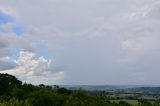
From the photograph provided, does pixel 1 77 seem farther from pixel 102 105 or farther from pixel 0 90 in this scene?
pixel 102 105

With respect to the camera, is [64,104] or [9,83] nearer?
[64,104]

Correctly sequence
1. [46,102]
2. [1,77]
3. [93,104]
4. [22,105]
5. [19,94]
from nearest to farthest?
[22,105] < [93,104] < [46,102] < [19,94] < [1,77]

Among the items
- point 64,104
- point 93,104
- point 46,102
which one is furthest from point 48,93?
point 93,104

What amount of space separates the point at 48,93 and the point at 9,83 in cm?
4758

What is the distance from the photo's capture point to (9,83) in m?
169

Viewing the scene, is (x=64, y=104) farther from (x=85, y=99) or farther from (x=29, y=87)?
(x=29, y=87)

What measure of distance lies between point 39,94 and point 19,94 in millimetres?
15881

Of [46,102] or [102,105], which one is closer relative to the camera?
[102,105]

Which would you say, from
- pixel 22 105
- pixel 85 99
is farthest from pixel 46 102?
pixel 22 105

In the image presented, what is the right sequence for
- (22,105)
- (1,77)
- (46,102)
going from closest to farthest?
(22,105) → (46,102) → (1,77)

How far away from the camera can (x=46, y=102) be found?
126 m

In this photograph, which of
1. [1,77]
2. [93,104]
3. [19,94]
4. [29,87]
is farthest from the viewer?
[1,77]

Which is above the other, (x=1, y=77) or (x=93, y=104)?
(x=1, y=77)

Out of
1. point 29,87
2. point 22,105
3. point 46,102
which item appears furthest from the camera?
point 29,87
